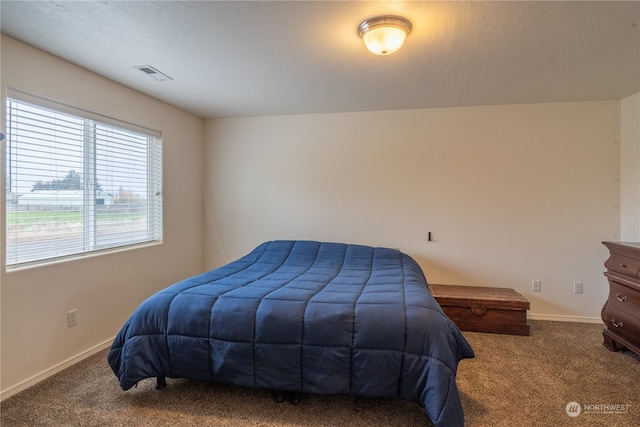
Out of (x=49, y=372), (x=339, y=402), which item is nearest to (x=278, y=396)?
(x=339, y=402)

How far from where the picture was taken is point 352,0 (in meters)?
1.59

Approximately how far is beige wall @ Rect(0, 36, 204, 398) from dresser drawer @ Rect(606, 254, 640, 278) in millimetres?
3852

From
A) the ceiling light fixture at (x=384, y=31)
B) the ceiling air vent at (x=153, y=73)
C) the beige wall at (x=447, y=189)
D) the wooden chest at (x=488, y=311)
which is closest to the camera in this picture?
the ceiling light fixture at (x=384, y=31)

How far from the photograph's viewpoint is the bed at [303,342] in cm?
163

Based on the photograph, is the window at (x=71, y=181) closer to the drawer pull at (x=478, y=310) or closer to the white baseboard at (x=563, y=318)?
the drawer pull at (x=478, y=310)

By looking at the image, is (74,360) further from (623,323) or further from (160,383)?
(623,323)

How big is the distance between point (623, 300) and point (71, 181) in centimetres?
408

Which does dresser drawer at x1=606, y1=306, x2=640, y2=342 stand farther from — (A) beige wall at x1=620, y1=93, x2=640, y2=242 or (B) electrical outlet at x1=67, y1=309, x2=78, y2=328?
(B) electrical outlet at x1=67, y1=309, x2=78, y2=328

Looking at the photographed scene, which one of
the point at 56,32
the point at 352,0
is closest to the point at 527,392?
the point at 352,0

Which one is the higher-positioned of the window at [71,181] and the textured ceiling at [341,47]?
the textured ceiling at [341,47]

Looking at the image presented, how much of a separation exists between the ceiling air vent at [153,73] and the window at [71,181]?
1.69 ft

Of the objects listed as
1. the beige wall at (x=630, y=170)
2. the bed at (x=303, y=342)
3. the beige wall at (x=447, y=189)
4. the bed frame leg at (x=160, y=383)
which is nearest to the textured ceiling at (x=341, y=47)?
the beige wall at (x=630, y=170)

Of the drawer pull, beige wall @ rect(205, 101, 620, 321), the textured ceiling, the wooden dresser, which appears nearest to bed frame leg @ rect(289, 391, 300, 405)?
the drawer pull

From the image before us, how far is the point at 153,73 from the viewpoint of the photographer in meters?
2.51
